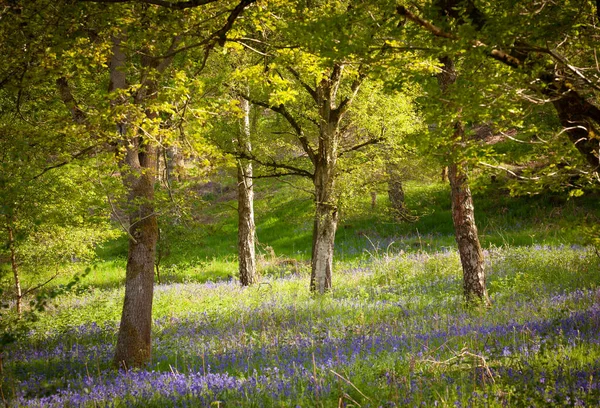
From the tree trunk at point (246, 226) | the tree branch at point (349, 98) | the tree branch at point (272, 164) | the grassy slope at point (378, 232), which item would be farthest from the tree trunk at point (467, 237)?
the tree trunk at point (246, 226)

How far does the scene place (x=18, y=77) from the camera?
22.3ft

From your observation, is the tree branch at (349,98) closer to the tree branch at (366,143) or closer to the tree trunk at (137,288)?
the tree branch at (366,143)

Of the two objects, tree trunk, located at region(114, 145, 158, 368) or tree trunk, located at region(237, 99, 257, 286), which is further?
tree trunk, located at region(237, 99, 257, 286)

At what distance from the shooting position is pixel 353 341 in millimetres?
7312

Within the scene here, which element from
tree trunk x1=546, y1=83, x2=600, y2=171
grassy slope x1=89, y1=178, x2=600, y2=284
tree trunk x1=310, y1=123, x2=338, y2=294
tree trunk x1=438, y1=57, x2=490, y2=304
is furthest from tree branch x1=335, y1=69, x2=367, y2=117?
tree trunk x1=546, y1=83, x2=600, y2=171

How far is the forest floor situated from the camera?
489 cm

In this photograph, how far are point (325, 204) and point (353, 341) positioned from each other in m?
5.36

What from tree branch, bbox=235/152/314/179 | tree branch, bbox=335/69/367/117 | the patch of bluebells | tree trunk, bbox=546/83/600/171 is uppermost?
tree branch, bbox=335/69/367/117

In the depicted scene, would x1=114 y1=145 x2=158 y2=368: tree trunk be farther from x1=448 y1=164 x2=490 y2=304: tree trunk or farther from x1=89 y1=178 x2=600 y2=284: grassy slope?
x1=89 y1=178 x2=600 y2=284: grassy slope

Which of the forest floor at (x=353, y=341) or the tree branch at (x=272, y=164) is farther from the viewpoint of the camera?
the tree branch at (x=272, y=164)

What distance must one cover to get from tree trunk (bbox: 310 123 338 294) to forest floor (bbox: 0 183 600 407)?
2.31 ft

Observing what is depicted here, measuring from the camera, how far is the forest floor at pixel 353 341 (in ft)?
16.0

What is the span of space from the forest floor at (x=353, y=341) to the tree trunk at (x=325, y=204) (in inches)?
27.7

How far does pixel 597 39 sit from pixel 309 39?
111 inches
